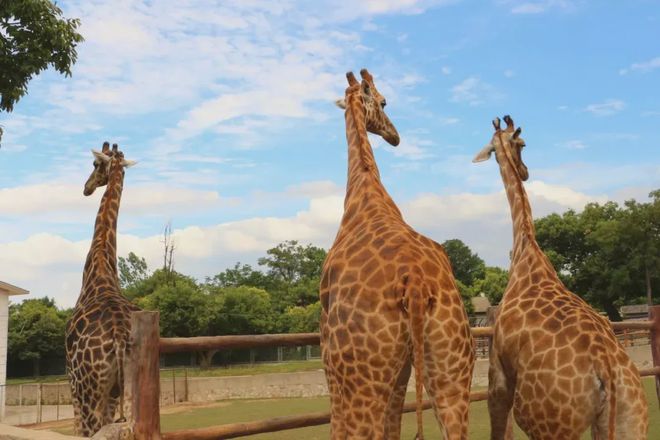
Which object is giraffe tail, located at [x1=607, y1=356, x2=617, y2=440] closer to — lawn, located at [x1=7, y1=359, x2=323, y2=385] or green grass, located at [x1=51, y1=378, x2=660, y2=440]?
green grass, located at [x1=51, y1=378, x2=660, y2=440]

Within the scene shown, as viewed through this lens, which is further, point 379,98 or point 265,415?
point 265,415

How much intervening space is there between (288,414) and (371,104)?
9352 mm

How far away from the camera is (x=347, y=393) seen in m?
3.24

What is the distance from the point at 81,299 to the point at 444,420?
3262mm

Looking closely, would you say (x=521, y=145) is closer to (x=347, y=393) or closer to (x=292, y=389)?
(x=347, y=393)

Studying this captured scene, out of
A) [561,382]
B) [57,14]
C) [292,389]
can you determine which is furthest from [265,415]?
[561,382]

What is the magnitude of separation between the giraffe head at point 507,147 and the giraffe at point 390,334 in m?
2.05

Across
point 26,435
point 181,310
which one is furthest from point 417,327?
point 181,310

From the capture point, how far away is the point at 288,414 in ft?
42.9

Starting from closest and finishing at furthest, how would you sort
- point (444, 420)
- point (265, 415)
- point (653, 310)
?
point (444, 420) < point (653, 310) < point (265, 415)

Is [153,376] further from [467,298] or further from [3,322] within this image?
[467,298]

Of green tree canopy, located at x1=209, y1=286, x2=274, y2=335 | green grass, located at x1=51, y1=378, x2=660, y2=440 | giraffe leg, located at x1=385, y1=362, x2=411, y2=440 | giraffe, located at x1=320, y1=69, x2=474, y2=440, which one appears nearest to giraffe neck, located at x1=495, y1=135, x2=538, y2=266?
giraffe, located at x1=320, y1=69, x2=474, y2=440

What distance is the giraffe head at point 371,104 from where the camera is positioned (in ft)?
16.1

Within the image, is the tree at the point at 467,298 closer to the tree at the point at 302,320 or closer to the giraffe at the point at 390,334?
the tree at the point at 302,320
